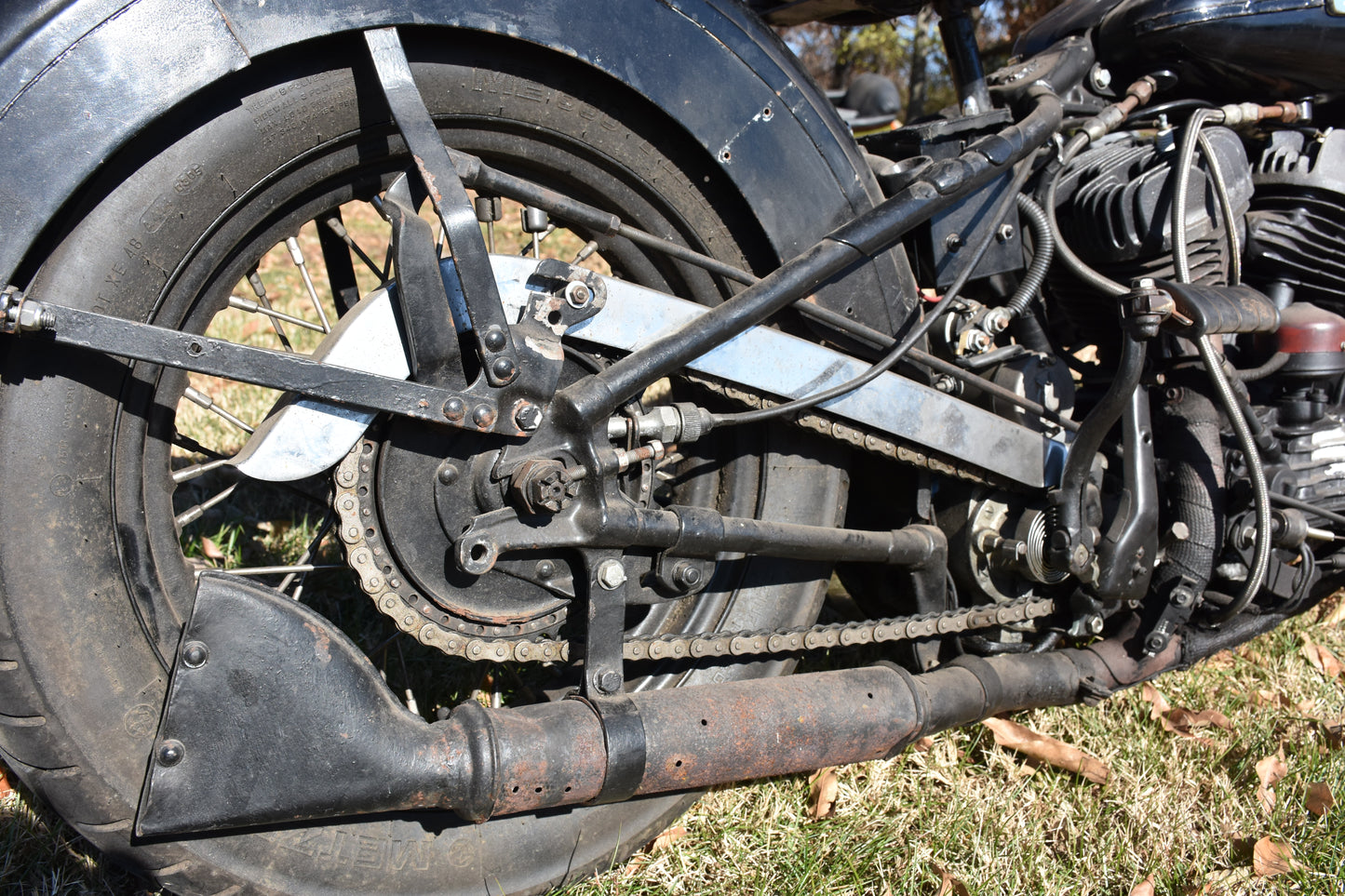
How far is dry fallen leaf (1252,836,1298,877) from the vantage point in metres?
1.96

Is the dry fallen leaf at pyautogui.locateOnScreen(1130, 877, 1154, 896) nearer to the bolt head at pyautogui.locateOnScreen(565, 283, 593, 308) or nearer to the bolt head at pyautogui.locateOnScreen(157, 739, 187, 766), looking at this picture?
the bolt head at pyautogui.locateOnScreen(565, 283, 593, 308)

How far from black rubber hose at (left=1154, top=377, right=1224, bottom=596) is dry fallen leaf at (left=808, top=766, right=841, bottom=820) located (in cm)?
84

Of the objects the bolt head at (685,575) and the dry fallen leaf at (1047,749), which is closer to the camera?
the bolt head at (685,575)

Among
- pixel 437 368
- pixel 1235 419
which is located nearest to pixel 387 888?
pixel 437 368

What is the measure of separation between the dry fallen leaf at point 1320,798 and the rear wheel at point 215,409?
1.35 m

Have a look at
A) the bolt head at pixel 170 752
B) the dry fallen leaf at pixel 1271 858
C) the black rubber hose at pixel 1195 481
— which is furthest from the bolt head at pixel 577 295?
the dry fallen leaf at pixel 1271 858

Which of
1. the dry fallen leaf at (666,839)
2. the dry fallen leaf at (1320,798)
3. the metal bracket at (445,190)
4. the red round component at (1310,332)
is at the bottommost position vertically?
the dry fallen leaf at (1320,798)

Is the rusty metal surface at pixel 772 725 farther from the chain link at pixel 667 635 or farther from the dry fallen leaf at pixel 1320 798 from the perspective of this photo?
the dry fallen leaf at pixel 1320 798

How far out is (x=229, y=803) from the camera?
4.83 ft

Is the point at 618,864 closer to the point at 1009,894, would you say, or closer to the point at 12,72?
the point at 1009,894

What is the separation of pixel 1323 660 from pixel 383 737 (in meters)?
2.50

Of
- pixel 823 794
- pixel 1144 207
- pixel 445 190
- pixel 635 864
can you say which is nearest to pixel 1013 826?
pixel 823 794

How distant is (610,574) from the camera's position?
1.73 meters

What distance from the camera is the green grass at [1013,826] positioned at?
1914mm
